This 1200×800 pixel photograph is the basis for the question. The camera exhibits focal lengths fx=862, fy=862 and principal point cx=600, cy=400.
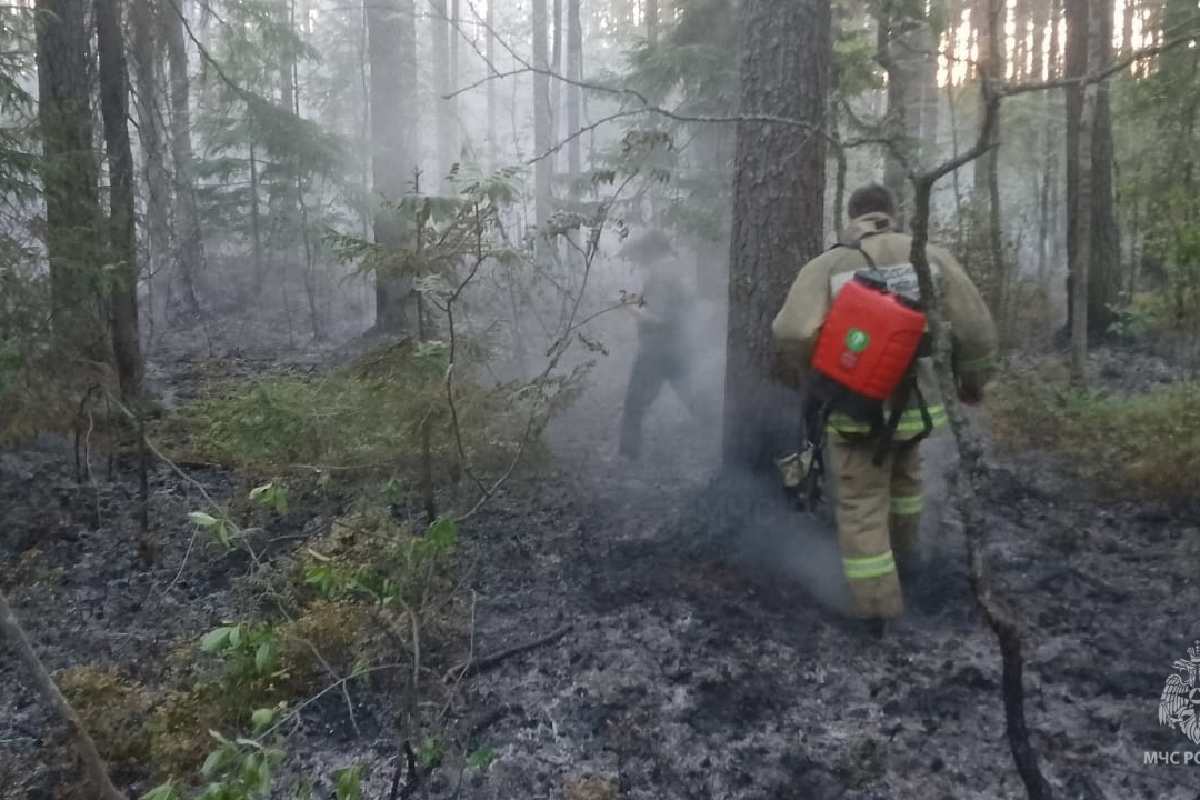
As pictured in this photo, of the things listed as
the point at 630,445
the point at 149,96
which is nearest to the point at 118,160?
the point at 149,96

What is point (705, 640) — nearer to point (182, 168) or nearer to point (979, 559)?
point (979, 559)

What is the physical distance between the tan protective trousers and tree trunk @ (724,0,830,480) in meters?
0.96

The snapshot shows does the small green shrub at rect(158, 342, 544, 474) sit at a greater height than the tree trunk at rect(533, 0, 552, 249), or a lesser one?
lesser

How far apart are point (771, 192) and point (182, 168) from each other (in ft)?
21.0

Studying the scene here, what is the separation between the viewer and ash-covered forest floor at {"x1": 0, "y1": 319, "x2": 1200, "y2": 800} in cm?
338

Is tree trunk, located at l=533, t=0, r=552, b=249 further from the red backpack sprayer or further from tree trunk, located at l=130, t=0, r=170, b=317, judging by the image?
the red backpack sprayer

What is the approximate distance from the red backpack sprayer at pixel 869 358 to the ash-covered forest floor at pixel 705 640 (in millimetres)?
1018

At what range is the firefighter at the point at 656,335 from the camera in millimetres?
7699

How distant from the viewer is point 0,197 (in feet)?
23.2

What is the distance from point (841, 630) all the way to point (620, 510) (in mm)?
2130

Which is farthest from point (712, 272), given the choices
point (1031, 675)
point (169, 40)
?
A: point (1031, 675)

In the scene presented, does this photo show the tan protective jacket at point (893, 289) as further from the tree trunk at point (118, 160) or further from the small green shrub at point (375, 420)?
the tree trunk at point (118, 160)

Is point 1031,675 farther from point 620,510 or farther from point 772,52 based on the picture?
point 772,52

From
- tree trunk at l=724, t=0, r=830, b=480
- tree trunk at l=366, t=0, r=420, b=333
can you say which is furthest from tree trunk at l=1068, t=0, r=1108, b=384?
tree trunk at l=366, t=0, r=420, b=333
